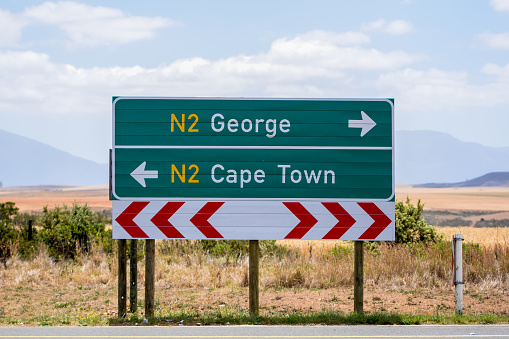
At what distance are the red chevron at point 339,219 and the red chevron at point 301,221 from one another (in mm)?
316

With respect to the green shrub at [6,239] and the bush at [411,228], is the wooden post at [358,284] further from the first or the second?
the green shrub at [6,239]

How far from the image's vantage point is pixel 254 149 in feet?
33.3

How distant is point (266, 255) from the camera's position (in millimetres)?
16859

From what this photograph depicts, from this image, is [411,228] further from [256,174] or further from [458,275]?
[256,174]

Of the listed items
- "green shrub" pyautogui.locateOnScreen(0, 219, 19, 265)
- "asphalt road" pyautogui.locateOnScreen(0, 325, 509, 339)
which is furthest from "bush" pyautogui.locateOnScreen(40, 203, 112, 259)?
"asphalt road" pyautogui.locateOnScreen(0, 325, 509, 339)

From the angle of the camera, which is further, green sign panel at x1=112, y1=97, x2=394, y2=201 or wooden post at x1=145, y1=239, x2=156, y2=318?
green sign panel at x1=112, y1=97, x2=394, y2=201

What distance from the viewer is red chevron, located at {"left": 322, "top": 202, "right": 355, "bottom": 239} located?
10086mm

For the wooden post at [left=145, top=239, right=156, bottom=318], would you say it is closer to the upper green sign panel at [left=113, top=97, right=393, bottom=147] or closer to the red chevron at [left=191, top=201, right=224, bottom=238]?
the red chevron at [left=191, top=201, right=224, bottom=238]

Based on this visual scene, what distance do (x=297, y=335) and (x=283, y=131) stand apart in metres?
3.47

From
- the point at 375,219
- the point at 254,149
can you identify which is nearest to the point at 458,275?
the point at 375,219

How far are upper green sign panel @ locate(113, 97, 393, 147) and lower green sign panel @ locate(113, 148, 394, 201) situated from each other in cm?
16

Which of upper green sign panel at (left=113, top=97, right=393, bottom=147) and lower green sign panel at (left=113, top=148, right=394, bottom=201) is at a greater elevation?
upper green sign panel at (left=113, top=97, right=393, bottom=147)

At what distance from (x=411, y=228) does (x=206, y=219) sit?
7.99m

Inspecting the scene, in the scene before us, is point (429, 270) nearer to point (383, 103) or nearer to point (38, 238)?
point (383, 103)
